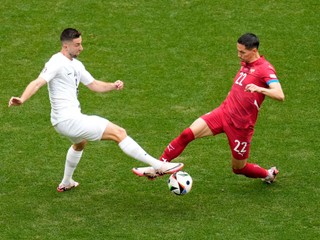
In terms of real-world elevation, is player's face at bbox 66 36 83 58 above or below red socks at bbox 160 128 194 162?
above

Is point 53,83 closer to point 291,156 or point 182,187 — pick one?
point 182,187

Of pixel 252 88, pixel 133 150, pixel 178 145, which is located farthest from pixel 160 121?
pixel 252 88

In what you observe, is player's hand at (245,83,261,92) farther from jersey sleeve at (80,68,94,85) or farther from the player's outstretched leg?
the player's outstretched leg

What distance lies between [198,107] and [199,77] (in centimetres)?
110

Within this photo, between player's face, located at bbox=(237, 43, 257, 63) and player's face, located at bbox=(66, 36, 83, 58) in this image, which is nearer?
player's face, located at bbox=(66, 36, 83, 58)

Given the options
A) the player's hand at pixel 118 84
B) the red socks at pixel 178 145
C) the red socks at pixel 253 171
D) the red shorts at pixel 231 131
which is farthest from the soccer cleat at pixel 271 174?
the player's hand at pixel 118 84

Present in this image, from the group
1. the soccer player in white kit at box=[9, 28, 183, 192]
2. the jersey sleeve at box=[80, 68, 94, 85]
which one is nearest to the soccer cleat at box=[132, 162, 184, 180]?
the soccer player in white kit at box=[9, 28, 183, 192]

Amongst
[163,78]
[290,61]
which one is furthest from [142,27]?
[290,61]

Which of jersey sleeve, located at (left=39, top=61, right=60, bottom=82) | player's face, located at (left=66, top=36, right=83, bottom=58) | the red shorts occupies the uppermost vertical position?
player's face, located at (left=66, top=36, right=83, bottom=58)

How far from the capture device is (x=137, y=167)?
13.6m

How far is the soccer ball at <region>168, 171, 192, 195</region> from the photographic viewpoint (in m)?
12.1

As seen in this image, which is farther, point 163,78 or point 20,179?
point 163,78

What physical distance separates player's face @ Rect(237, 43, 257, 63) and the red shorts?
31.5 inches

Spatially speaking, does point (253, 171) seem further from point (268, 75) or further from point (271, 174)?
point (268, 75)
